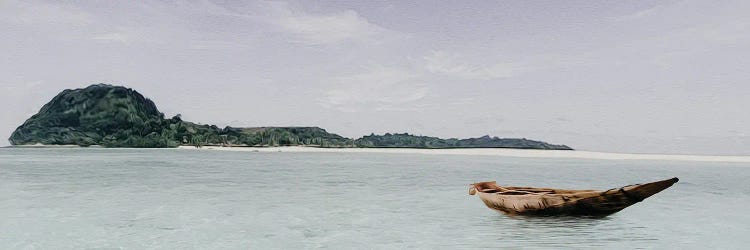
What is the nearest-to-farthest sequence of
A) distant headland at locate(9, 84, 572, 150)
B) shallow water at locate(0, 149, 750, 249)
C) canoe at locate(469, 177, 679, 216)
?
shallow water at locate(0, 149, 750, 249)
canoe at locate(469, 177, 679, 216)
distant headland at locate(9, 84, 572, 150)

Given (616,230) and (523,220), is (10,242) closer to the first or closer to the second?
(523,220)

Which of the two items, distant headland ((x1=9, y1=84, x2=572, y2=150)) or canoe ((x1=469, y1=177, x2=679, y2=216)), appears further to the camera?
distant headland ((x1=9, y1=84, x2=572, y2=150))

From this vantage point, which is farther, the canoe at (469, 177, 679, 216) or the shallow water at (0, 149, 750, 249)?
the canoe at (469, 177, 679, 216)

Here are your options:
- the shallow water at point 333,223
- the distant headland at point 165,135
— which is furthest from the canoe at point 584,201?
the distant headland at point 165,135

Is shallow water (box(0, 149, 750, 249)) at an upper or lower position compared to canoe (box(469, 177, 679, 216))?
lower

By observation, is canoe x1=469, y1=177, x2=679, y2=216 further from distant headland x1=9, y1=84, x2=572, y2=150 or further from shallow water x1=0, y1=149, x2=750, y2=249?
distant headland x1=9, y1=84, x2=572, y2=150

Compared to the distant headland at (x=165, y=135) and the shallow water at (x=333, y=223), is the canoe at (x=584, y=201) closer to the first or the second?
the shallow water at (x=333, y=223)

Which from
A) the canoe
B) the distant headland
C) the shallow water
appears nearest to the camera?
the shallow water

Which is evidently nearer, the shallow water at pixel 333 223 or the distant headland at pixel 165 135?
the shallow water at pixel 333 223

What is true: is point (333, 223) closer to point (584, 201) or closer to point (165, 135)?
point (584, 201)

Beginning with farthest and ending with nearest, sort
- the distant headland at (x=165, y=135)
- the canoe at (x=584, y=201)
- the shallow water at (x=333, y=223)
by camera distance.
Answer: the distant headland at (x=165, y=135), the canoe at (x=584, y=201), the shallow water at (x=333, y=223)

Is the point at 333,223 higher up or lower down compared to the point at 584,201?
lower down

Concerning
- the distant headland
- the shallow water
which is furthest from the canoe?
the distant headland

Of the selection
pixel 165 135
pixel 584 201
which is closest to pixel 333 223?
pixel 584 201
